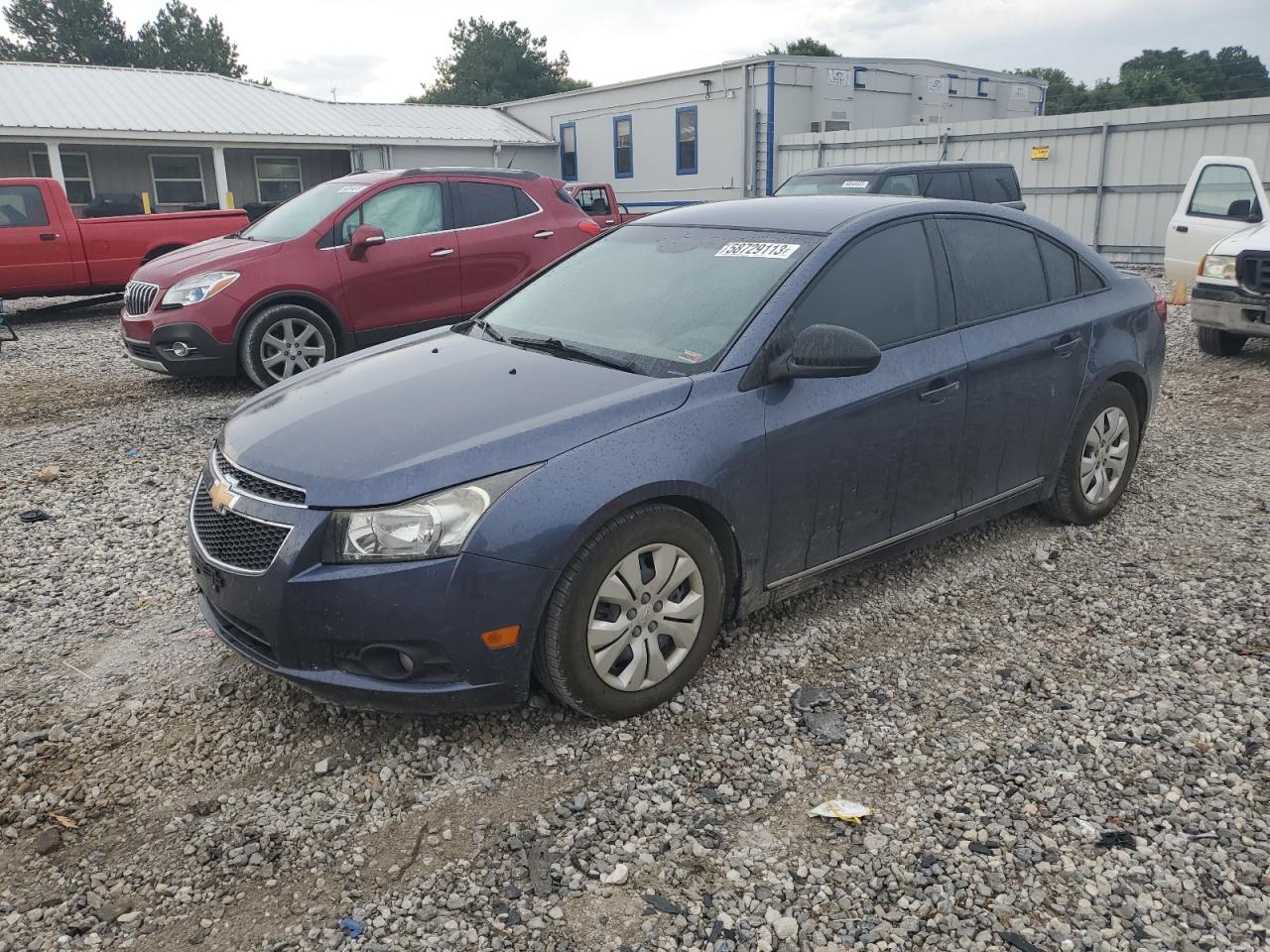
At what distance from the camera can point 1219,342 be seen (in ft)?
30.1

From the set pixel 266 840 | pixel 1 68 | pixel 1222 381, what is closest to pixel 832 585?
pixel 266 840

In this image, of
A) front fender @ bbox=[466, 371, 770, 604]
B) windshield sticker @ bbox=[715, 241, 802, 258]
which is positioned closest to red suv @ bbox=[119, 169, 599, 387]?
windshield sticker @ bbox=[715, 241, 802, 258]

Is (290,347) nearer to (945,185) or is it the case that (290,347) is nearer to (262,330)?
(262,330)

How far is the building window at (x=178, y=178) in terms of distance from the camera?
1043 inches

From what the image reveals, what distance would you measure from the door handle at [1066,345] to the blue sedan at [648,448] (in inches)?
0.5

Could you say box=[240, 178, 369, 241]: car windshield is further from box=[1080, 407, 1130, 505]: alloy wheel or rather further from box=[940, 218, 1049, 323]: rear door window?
box=[1080, 407, 1130, 505]: alloy wheel

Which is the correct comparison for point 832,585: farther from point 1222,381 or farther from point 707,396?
point 1222,381

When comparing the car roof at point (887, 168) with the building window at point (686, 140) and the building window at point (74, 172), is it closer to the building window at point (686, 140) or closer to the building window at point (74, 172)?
the building window at point (686, 140)

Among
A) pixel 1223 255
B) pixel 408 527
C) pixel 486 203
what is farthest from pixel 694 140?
pixel 408 527

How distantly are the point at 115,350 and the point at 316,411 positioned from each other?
8677 millimetres

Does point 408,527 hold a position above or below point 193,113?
below

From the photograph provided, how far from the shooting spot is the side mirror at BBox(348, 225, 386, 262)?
26.8 ft

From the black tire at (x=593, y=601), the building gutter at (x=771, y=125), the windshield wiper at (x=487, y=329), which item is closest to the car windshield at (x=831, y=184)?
the windshield wiper at (x=487, y=329)

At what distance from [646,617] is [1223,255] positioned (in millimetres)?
7646
